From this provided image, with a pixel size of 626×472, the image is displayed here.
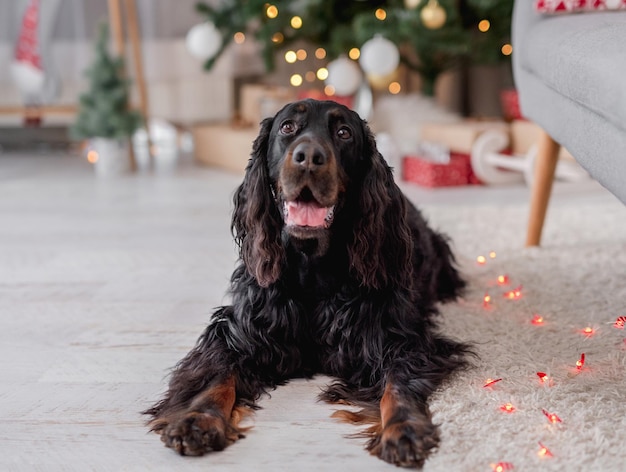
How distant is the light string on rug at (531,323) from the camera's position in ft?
4.80

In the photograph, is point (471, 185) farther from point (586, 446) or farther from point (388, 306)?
point (586, 446)

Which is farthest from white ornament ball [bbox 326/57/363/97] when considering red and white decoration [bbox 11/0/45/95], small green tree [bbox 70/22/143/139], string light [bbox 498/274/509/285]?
string light [bbox 498/274/509/285]

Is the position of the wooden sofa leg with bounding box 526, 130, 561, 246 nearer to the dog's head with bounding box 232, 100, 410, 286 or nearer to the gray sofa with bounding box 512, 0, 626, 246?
the gray sofa with bounding box 512, 0, 626, 246

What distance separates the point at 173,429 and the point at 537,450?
28.9 inches

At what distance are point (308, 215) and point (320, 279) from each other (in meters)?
0.19

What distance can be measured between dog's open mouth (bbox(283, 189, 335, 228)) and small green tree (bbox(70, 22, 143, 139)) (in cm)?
339

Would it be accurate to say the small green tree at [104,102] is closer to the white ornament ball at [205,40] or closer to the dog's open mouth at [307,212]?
the white ornament ball at [205,40]

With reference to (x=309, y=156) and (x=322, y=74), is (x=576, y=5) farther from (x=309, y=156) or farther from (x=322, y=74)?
(x=322, y=74)

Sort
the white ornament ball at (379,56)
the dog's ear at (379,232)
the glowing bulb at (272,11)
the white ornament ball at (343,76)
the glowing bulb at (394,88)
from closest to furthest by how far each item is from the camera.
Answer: the dog's ear at (379,232), the white ornament ball at (379,56), the white ornament ball at (343,76), the glowing bulb at (272,11), the glowing bulb at (394,88)

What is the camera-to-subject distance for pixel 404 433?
150 cm

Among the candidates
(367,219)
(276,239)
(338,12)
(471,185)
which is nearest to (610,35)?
(367,219)

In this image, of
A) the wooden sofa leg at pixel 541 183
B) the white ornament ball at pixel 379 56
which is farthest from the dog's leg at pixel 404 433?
the white ornament ball at pixel 379 56

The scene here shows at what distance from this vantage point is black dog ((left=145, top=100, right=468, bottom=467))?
180cm

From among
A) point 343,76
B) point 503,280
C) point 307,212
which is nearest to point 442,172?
point 343,76
